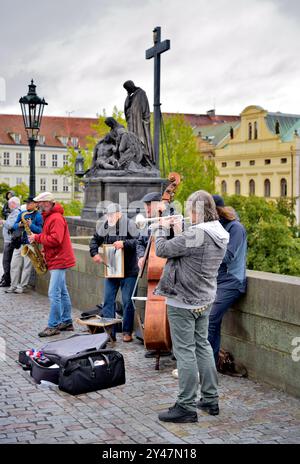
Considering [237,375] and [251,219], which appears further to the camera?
[251,219]

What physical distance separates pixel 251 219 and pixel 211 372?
1331 inches

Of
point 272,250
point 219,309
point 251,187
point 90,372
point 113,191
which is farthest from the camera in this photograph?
point 251,187

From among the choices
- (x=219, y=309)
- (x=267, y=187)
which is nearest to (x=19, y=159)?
(x=267, y=187)

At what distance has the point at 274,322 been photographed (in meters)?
6.69

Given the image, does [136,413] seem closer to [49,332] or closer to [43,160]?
[49,332]

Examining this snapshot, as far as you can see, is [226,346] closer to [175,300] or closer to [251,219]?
[175,300]

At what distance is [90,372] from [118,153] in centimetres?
1116

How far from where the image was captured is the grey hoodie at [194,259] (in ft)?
18.6

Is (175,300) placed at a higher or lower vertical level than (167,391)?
higher

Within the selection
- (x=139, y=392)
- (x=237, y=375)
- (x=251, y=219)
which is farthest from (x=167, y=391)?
(x=251, y=219)

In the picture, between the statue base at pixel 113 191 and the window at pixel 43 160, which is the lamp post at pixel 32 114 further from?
the window at pixel 43 160

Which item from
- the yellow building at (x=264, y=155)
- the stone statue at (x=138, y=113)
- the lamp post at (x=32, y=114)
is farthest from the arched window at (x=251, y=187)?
the lamp post at (x=32, y=114)

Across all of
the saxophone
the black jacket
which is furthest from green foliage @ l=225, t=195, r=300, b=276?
the black jacket

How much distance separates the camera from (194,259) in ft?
18.7
